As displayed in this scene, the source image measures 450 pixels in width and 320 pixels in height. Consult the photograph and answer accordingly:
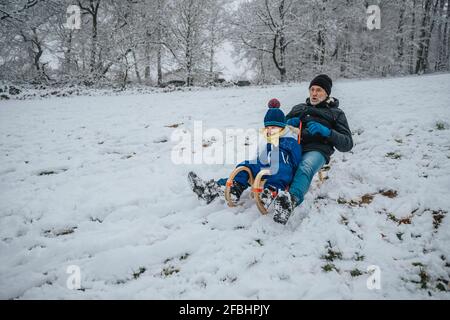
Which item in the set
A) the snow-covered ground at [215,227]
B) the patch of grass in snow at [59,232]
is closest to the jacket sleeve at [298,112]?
the snow-covered ground at [215,227]

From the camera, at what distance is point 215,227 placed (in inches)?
132

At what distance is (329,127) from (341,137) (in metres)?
0.31

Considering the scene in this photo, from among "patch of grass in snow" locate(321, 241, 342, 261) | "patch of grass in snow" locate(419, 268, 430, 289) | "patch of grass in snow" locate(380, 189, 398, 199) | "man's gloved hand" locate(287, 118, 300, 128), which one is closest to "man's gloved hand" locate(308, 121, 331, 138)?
"man's gloved hand" locate(287, 118, 300, 128)

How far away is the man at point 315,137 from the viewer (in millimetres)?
3188

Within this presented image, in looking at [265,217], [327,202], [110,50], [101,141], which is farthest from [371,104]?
[110,50]

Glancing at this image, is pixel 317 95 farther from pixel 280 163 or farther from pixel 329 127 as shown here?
pixel 280 163

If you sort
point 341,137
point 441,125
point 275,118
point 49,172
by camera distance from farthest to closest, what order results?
point 441,125 < point 49,172 < point 341,137 < point 275,118

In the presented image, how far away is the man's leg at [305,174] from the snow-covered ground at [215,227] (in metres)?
0.36

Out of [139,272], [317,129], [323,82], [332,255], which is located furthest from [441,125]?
[139,272]

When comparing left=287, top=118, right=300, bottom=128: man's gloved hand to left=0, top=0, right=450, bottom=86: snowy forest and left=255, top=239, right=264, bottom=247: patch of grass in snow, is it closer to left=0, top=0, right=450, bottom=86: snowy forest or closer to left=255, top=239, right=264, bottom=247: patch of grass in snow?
left=255, top=239, right=264, bottom=247: patch of grass in snow

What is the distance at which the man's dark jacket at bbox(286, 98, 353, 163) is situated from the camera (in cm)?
376

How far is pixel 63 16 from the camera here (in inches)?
719

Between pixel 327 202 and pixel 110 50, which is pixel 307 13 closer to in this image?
pixel 110 50

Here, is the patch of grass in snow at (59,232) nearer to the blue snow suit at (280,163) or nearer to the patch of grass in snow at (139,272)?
the patch of grass in snow at (139,272)
